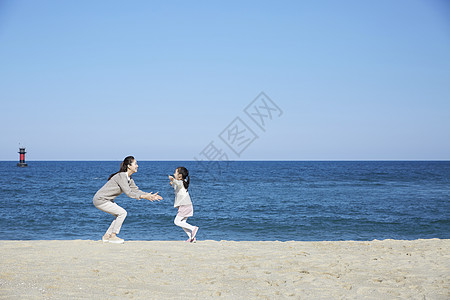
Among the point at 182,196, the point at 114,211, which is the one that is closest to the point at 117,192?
the point at 114,211

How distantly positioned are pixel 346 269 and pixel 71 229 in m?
12.0

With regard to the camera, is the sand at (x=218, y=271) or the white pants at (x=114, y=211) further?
the white pants at (x=114, y=211)

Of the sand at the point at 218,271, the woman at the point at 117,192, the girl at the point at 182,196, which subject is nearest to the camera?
the sand at the point at 218,271

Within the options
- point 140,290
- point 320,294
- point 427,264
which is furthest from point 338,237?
point 140,290

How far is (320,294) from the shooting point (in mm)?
4887

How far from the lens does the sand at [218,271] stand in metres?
4.88

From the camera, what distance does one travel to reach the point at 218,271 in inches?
234

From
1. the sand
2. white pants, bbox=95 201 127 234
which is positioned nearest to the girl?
the sand

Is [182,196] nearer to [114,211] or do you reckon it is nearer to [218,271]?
[114,211]

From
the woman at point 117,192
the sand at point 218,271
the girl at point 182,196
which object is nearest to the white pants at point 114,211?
the woman at point 117,192

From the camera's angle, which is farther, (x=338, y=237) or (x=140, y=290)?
(x=338, y=237)

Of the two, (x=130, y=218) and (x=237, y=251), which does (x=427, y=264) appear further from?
(x=130, y=218)

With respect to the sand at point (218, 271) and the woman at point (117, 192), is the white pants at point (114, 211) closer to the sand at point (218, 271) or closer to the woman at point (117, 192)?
the woman at point (117, 192)

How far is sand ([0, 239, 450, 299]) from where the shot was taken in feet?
16.0
